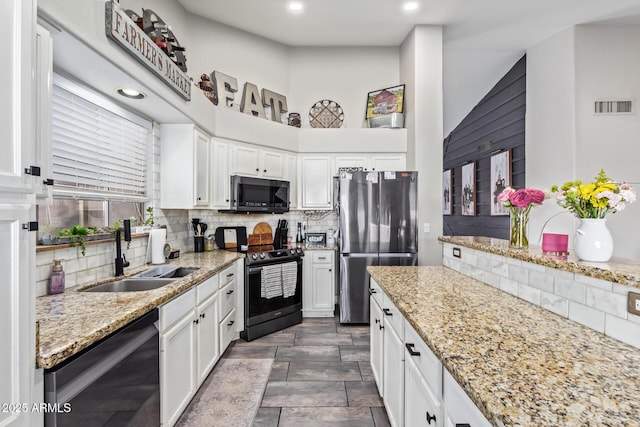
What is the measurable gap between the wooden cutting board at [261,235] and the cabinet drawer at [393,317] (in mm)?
2301

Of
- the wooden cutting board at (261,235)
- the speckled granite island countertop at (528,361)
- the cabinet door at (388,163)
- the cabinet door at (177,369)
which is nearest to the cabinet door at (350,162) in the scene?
the cabinet door at (388,163)

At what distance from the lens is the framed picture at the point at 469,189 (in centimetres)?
576

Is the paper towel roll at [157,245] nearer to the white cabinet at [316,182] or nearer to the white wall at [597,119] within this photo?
the white cabinet at [316,182]

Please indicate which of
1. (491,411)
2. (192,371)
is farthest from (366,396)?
(491,411)

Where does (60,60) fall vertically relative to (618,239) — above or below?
above

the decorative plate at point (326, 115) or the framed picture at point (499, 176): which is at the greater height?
the decorative plate at point (326, 115)

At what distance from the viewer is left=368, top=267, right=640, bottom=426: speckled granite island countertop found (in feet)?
2.28

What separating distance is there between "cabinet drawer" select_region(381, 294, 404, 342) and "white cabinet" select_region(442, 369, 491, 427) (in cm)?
55

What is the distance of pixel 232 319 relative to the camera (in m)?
3.12

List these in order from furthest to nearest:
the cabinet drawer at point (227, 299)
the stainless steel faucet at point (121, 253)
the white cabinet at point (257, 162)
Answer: the white cabinet at point (257, 162), the cabinet drawer at point (227, 299), the stainless steel faucet at point (121, 253)

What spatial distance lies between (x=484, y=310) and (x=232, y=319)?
2392 mm

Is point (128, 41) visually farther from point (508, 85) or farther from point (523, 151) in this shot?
point (508, 85)

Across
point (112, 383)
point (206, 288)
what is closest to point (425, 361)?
point (112, 383)

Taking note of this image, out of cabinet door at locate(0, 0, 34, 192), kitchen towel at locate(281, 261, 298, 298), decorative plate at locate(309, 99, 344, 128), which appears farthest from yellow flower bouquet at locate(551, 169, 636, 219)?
decorative plate at locate(309, 99, 344, 128)
